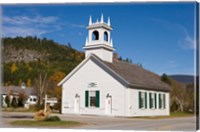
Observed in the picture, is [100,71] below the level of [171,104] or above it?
above

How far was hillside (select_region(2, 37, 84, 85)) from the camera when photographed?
19652 mm

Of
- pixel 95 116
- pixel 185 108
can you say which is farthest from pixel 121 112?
pixel 185 108

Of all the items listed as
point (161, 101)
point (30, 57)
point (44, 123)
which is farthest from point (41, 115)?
point (161, 101)

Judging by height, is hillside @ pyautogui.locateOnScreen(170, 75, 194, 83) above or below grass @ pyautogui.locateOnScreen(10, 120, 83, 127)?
above

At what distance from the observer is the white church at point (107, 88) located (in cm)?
2177

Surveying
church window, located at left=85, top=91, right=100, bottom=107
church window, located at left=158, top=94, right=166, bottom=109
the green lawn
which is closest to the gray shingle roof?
church window, located at left=158, top=94, right=166, bottom=109

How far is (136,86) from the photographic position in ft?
74.4

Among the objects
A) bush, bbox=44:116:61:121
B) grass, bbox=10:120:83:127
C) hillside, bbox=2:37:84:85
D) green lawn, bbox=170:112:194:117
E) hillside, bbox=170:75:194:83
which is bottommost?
grass, bbox=10:120:83:127

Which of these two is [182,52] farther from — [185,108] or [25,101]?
[25,101]

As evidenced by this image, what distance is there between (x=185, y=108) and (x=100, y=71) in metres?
5.14

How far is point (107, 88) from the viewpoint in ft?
73.6

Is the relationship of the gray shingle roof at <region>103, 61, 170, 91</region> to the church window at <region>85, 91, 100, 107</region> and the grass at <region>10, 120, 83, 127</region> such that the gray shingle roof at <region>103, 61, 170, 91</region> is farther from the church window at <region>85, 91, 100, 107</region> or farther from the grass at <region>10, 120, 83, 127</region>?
the grass at <region>10, 120, 83, 127</region>

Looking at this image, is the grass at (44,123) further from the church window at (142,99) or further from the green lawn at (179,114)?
the church window at (142,99)

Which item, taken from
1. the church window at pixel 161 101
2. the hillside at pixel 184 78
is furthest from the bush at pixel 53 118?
the church window at pixel 161 101
